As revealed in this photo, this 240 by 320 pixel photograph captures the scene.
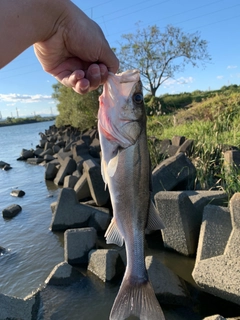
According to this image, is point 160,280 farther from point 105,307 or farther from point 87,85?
point 87,85

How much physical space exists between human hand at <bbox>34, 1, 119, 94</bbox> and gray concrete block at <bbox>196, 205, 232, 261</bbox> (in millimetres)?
3133

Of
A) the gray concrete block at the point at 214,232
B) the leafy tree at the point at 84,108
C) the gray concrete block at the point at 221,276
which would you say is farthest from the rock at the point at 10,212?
the leafy tree at the point at 84,108

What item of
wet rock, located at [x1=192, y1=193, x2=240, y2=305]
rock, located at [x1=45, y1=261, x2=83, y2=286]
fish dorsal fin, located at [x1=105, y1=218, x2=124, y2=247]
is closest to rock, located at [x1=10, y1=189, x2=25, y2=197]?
rock, located at [x1=45, y1=261, x2=83, y2=286]

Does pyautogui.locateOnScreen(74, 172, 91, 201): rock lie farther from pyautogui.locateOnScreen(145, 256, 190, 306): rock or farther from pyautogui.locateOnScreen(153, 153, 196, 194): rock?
pyautogui.locateOnScreen(145, 256, 190, 306): rock

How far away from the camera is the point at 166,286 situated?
13.7 feet

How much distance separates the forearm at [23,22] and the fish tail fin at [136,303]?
74.1 inches

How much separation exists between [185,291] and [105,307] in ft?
3.60

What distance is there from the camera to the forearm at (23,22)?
1792 millimetres

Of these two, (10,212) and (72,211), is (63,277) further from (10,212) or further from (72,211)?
(10,212)

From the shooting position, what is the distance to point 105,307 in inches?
171

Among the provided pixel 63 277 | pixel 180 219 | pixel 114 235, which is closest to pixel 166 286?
pixel 180 219

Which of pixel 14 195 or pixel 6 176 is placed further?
pixel 6 176

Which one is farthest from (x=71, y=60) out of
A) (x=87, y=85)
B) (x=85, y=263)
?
(x=85, y=263)

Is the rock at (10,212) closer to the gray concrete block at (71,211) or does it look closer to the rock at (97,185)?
the gray concrete block at (71,211)
